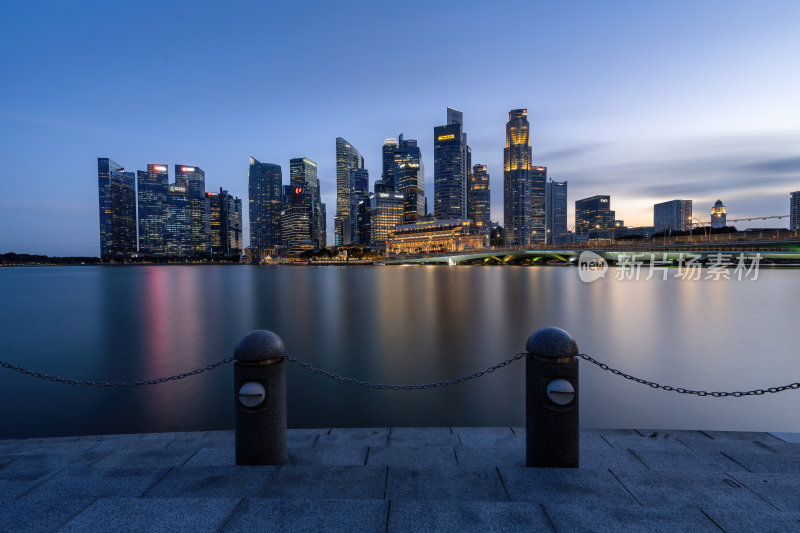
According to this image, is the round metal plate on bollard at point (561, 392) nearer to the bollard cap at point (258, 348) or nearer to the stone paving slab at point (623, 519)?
the stone paving slab at point (623, 519)

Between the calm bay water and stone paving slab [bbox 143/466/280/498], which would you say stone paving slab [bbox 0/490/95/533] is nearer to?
stone paving slab [bbox 143/466/280/498]

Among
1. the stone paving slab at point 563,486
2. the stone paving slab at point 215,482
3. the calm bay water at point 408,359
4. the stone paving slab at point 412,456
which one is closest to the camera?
the stone paving slab at point 563,486

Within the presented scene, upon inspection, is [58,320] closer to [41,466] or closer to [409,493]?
[41,466]

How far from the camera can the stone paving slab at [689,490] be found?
3.79 meters

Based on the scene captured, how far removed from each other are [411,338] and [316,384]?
800 centimetres

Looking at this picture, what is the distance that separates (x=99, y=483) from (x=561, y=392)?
18.2ft

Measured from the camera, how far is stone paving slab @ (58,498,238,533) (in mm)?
→ 3402

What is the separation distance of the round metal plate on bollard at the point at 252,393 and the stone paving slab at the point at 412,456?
1.73 m

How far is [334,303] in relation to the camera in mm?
37531

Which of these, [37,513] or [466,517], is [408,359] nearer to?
[466,517]

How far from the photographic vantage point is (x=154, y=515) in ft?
11.7

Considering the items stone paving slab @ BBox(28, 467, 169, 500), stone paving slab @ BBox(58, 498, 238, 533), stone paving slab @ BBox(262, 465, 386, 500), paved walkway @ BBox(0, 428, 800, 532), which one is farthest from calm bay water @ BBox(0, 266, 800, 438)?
stone paving slab @ BBox(58, 498, 238, 533)

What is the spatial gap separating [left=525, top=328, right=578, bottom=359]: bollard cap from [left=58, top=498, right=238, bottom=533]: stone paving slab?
3723 mm

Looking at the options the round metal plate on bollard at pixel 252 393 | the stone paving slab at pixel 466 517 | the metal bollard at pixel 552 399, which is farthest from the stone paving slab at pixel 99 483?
the metal bollard at pixel 552 399
